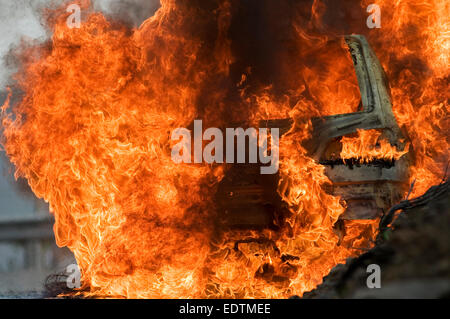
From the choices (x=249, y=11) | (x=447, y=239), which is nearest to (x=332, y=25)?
(x=249, y=11)

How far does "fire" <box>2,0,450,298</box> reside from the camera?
20.6 ft

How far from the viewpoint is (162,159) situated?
6.80 meters

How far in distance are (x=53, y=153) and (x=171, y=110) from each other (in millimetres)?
2149

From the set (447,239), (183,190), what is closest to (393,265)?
(447,239)

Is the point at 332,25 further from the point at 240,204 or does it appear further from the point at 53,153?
the point at 53,153

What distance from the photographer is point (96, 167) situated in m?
6.73

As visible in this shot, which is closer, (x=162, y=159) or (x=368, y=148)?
(x=368, y=148)

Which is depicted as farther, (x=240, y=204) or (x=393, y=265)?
(x=240, y=204)

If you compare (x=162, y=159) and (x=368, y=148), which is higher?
Result: (x=368, y=148)

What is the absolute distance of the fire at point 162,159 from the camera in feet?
20.6
